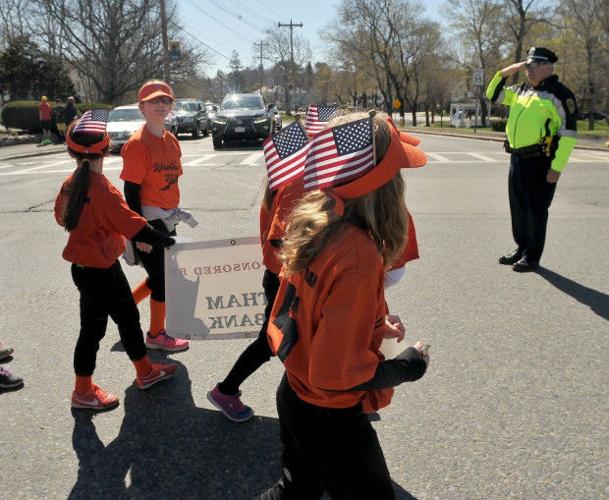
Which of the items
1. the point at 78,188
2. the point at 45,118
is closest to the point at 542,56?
the point at 78,188

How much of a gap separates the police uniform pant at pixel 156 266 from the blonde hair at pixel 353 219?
7.06 feet

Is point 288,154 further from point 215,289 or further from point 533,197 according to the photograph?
point 533,197

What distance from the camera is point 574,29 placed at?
3719cm

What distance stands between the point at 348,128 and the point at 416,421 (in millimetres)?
2028

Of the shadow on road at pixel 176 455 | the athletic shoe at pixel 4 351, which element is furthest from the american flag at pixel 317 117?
the athletic shoe at pixel 4 351

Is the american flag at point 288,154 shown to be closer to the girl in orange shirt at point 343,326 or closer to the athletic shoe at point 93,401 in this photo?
the girl in orange shirt at point 343,326

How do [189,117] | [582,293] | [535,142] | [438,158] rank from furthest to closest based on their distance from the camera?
1. [189,117]
2. [438,158]
3. [535,142]
4. [582,293]

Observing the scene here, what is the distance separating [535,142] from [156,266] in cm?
392

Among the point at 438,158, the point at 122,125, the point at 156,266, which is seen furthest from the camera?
the point at 122,125

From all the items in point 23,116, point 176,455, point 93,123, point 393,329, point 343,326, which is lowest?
point 176,455

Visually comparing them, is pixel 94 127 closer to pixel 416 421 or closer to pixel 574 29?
pixel 416 421

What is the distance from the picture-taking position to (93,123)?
3.09 m

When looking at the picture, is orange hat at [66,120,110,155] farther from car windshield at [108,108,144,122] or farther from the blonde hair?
car windshield at [108,108,144,122]

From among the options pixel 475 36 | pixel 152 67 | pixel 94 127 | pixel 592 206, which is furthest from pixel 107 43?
pixel 94 127
